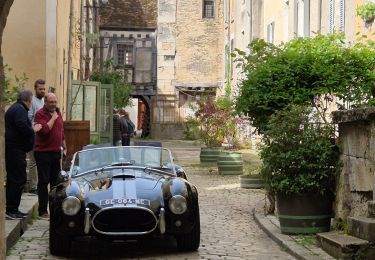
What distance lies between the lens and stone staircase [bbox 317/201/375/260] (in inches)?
308

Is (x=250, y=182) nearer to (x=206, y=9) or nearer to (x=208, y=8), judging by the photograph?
(x=206, y=9)

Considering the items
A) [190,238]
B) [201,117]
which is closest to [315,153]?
[190,238]

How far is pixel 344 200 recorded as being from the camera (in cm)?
962

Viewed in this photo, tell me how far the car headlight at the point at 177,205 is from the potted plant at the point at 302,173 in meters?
1.65

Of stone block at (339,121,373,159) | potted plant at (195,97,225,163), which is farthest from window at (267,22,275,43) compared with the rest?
stone block at (339,121,373,159)

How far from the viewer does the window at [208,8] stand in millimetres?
50062

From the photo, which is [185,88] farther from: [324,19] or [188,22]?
[324,19]

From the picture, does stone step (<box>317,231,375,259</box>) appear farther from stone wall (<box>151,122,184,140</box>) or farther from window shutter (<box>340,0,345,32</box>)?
stone wall (<box>151,122,184,140</box>)

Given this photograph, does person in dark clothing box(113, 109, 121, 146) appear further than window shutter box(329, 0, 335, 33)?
Yes

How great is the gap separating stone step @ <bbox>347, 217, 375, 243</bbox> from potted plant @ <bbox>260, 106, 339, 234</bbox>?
4.19 feet

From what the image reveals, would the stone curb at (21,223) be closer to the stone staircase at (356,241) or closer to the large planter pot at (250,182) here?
the stone staircase at (356,241)

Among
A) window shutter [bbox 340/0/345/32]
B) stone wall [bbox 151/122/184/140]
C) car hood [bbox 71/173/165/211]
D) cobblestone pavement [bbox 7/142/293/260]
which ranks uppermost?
window shutter [bbox 340/0/345/32]

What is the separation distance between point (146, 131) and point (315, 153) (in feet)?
129

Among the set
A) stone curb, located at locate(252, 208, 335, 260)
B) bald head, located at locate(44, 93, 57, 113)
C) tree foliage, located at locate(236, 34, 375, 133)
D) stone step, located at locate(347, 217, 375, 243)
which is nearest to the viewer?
stone step, located at locate(347, 217, 375, 243)
